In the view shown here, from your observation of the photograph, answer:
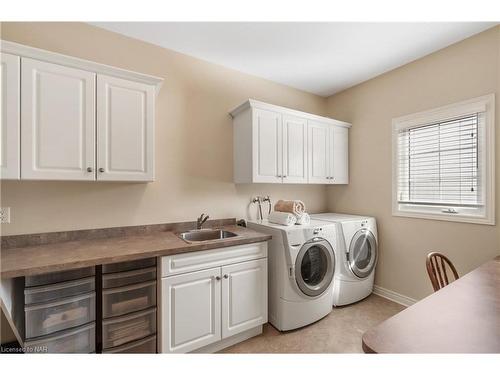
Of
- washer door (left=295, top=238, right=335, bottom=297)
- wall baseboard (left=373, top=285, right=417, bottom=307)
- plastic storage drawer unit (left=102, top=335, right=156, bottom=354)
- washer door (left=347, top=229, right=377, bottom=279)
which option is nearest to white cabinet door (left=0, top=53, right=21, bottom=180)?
plastic storage drawer unit (left=102, top=335, right=156, bottom=354)

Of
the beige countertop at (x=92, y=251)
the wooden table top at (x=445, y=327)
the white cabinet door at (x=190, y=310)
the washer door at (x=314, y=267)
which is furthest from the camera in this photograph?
the washer door at (x=314, y=267)

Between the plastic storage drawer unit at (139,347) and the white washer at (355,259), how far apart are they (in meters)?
1.80

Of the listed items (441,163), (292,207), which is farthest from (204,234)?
(441,163)

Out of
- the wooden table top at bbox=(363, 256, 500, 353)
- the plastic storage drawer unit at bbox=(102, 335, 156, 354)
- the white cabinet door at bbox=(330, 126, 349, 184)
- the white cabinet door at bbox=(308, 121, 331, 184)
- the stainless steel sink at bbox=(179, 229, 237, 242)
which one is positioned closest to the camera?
the wooden table top at bbox=(363, 256, 500, 353)

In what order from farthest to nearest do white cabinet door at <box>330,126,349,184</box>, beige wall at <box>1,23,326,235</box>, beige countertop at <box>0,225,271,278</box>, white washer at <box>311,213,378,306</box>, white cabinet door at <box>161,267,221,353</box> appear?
white cabinet door at <box>330,126,349,184</box> → white washer at <box>311,213,378,306</box> → beige wall at <box>1,23,326,235</box> → white cabinet door at <box>161,267,221,353</box> → beige countertop at <box>0,225,271,278</box>

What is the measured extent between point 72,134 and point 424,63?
322cm

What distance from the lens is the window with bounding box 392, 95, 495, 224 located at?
195 centimetres

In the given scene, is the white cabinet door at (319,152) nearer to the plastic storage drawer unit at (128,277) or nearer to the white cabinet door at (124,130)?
the white cabinet door at (124,130)

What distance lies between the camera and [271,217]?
2.38 meters

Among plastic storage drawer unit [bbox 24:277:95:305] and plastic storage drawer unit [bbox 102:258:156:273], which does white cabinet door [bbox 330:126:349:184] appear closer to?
plastic storage drawer unit [bbox 102:258:156:273]

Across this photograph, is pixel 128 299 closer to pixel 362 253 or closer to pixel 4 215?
pixel 4 215

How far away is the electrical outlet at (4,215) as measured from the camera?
1.57 m

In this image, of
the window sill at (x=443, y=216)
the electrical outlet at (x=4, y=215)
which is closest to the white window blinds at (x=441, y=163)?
the window sill at (x=443, y=216)

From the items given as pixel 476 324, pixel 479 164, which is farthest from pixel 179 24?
pixel 479 164
